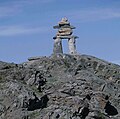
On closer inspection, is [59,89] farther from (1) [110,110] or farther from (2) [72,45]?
(2) [72,45]

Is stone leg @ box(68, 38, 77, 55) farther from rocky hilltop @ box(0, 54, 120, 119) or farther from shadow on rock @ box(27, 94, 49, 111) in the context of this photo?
shadow on rock @ box(27, 94, 49, 111)

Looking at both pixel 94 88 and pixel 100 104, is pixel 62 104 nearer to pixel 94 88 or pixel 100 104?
pixel 100 104

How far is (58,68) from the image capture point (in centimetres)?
5262

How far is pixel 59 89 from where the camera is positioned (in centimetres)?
4509

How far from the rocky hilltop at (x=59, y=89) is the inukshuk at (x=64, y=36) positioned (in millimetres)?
4044

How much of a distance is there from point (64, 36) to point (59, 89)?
17259 millimetres

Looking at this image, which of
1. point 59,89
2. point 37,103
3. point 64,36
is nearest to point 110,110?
point 59,89

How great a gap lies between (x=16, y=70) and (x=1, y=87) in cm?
534

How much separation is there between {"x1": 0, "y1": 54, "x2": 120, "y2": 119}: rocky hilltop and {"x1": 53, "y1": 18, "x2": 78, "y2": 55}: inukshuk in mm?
4044

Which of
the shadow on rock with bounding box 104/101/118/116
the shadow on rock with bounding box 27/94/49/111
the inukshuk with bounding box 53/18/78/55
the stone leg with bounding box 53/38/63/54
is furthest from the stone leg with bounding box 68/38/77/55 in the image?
the shadow on rock with bounding box 27/94/49/111

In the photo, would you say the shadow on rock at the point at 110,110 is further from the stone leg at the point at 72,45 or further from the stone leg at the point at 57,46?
the stone leg at the point at 57,46

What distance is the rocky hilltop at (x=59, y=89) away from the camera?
1607 inches

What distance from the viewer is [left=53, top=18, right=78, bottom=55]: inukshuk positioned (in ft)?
200

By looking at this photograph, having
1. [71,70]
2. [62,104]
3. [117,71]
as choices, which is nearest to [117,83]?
[117,71]
